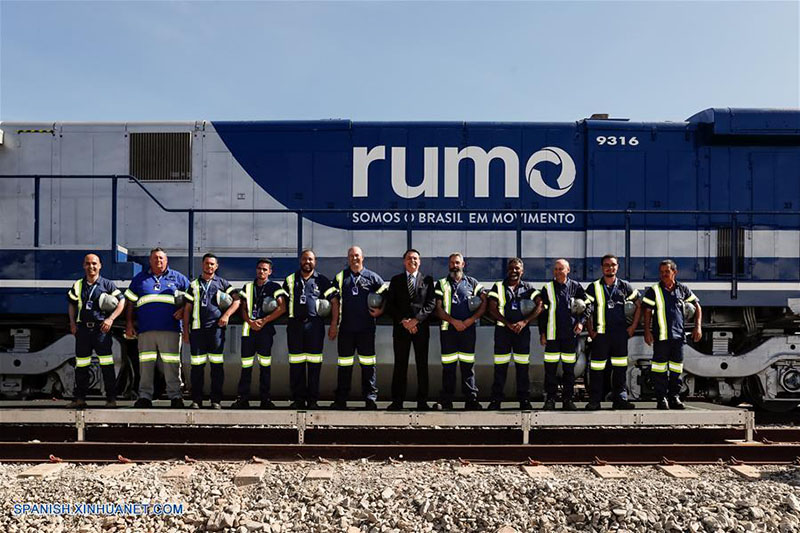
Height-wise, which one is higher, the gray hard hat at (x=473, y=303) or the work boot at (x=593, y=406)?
the gray hard hat at (x=473, y=303)

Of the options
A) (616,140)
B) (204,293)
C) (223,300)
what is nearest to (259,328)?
(223,300)

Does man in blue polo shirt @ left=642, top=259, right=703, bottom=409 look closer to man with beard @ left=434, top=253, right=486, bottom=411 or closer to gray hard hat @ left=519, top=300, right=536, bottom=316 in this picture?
gray hard hat @ left=519, top=300, right=536, bottom=316

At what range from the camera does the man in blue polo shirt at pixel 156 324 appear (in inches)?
257

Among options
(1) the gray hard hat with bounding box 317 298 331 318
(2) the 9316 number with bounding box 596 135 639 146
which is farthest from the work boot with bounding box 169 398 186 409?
(2) the 9316 number with bounding box 596 135 639 146

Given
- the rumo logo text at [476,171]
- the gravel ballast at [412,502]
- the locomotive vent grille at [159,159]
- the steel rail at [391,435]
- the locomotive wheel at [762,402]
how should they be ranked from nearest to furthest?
the gravel ballast at [412,502]
the steel rail at [391,435]
the locomotive wheel at [762,402]
the rumo logo text at [476,171]
the locomotive vent grille at [159,159]

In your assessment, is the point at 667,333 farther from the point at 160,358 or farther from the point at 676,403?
the point at 160,358

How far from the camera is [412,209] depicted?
26.2 feet

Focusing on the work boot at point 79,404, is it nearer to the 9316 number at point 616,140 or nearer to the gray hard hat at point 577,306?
the gray hard hat at point 577,306

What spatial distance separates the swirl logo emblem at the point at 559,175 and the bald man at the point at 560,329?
194 cm

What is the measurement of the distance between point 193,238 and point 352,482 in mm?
4216

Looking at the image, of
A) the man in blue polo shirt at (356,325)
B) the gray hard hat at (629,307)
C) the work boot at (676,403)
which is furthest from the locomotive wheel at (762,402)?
the man in blue polo shirt at (356,325)

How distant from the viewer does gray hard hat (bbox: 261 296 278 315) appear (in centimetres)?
653

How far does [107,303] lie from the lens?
6426 millimetres

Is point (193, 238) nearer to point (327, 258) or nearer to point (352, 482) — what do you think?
point (327, 258)
